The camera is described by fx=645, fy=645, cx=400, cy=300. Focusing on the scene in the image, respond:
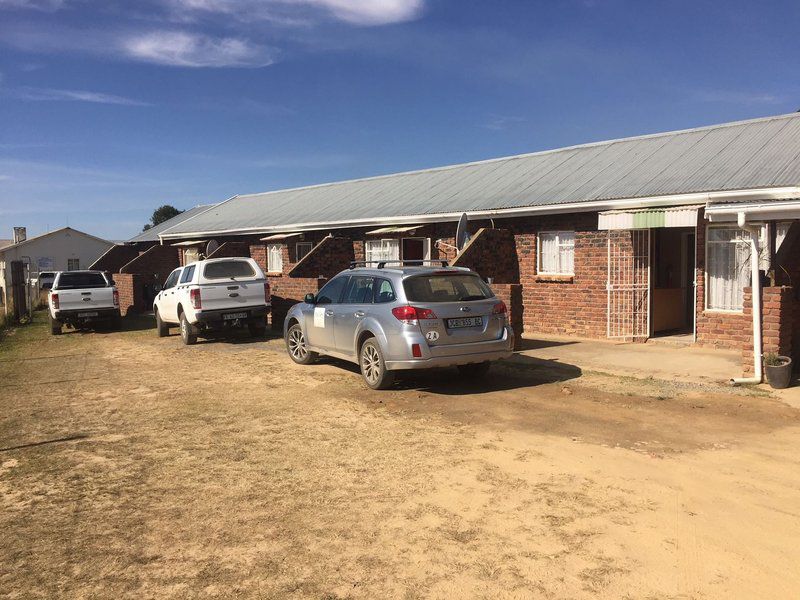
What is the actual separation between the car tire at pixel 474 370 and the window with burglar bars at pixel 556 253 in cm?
547

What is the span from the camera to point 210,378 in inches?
386

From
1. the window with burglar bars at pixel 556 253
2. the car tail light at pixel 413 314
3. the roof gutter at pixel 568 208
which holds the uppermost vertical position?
the roof gutter at pixel 568 208

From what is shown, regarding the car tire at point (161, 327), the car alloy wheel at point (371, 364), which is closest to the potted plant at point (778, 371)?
the car alloy wheel at point (371, 364)

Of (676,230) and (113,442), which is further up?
(676,230)

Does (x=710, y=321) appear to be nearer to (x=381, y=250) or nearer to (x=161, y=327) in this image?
(x=381, y=250)

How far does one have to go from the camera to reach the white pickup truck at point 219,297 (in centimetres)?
1346

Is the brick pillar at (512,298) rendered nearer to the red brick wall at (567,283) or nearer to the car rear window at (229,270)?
the red brick wall at (567,283)

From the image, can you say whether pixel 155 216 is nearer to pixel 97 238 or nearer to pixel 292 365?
pixel 97 238

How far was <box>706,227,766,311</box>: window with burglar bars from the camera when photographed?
37.3 ft

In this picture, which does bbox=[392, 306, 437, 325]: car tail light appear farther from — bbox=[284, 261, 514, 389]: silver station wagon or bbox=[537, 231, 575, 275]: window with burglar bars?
bbox=[537, 231, 575, 275]: window with burglar bars

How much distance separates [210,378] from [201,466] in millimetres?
4447

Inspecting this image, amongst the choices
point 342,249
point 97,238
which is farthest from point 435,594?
point 97,238

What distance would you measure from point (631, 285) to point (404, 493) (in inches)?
369

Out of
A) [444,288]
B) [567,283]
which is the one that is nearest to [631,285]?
[567,283]
